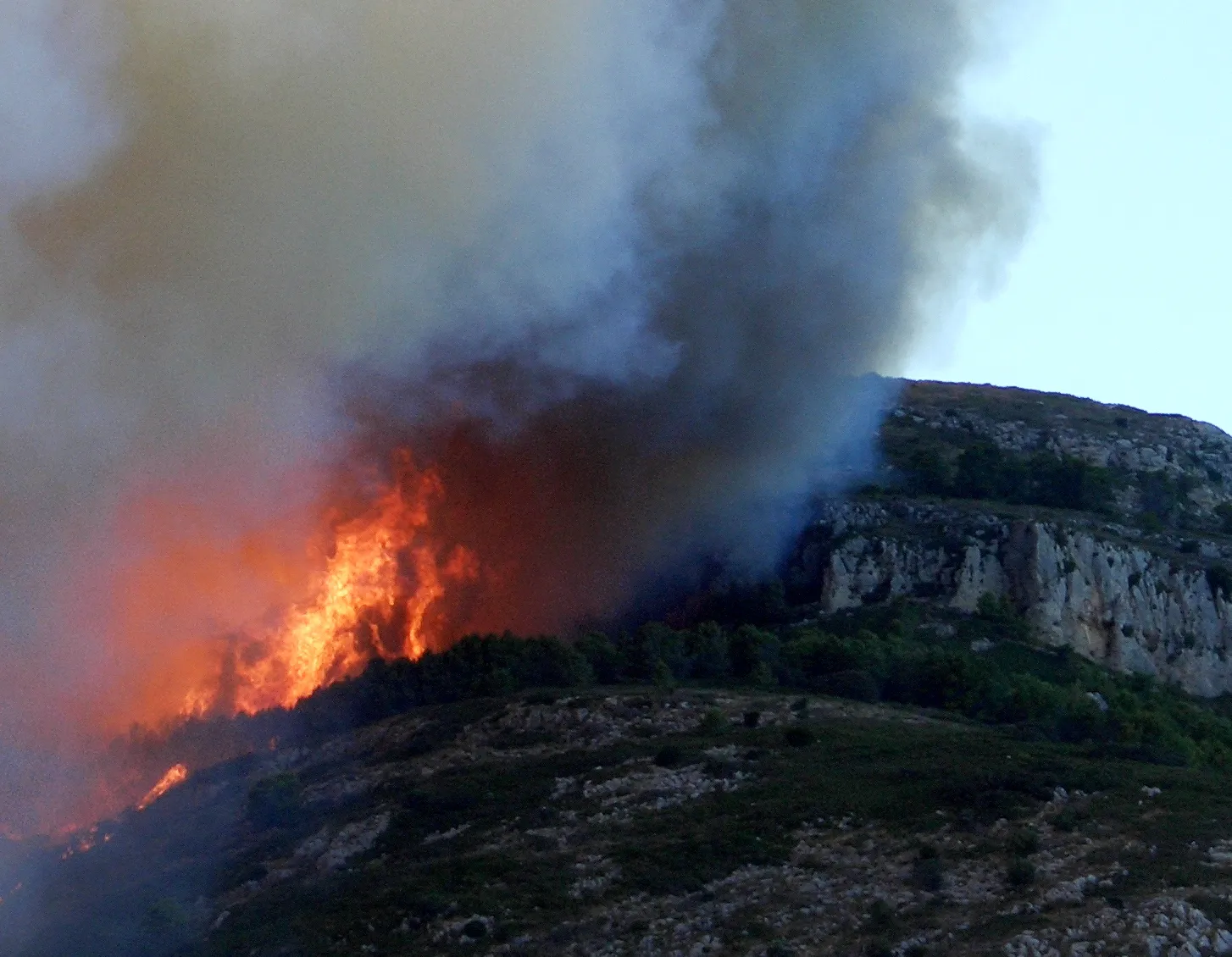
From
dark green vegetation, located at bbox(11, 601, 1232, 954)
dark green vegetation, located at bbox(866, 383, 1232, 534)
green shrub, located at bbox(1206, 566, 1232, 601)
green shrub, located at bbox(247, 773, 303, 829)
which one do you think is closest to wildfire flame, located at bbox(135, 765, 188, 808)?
dark green vegetation, located at bbox(11, 601, 1232, 954)

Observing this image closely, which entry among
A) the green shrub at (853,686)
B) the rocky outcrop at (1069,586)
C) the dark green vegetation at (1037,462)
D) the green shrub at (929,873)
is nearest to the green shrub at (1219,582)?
the rocky outcrop at (1069,586)

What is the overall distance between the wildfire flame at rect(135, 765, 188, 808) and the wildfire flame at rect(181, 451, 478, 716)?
2718 mm

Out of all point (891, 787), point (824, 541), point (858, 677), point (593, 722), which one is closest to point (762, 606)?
point (824, 541)

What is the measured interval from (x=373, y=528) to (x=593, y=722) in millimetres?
16436

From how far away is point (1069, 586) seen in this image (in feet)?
294

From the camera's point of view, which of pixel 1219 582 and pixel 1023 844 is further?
pixel 1219 582

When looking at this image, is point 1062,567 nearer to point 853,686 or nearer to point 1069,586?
point 1069,586

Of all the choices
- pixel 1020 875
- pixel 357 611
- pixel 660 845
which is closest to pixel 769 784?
pixel 660 845

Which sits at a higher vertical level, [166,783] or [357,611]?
[357,611]

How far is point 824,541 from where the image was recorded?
307 feet

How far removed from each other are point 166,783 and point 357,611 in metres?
11.4

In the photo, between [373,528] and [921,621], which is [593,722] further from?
[921,621]

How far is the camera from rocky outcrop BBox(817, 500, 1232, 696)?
292 feet

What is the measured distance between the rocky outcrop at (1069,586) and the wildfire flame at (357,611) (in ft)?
69.2
